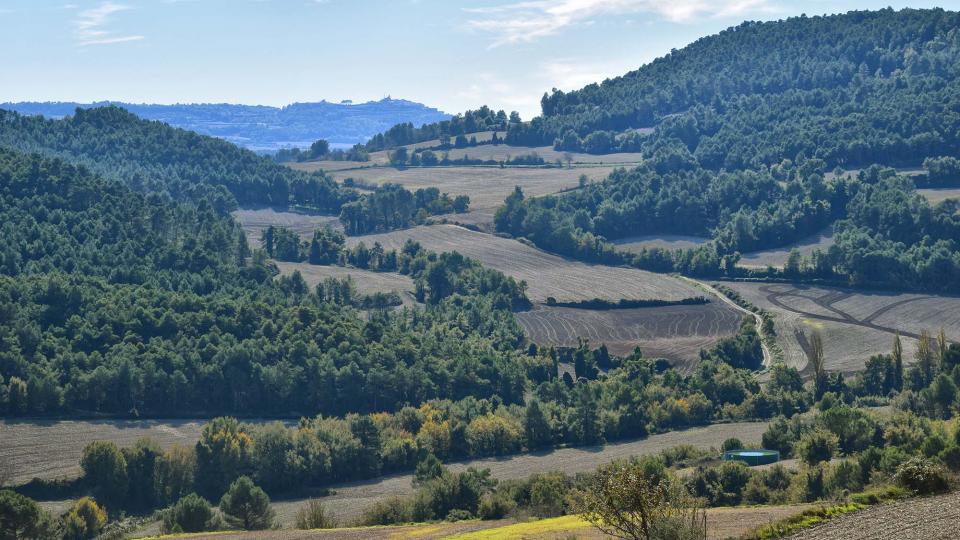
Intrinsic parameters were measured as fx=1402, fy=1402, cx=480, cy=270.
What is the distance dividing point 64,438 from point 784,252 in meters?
103

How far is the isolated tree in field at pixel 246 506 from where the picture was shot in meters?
83.8

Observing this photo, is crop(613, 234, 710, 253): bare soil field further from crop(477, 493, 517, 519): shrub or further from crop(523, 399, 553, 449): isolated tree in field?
crop(477, 493, 517, 519): shrub

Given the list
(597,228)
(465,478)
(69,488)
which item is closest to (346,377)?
(69,488)

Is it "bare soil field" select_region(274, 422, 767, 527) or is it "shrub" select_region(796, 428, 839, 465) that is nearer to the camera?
"shrub" select_region(796, 428, 839, 465)

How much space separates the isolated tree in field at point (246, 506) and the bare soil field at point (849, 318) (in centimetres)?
6137

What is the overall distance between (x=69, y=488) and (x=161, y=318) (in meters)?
35.6

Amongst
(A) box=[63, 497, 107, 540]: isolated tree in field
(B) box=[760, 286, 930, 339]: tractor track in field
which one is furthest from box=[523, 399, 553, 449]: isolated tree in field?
(B) box=[760, 286, 930, 339]: tractor track in field

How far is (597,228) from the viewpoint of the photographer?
655 feet

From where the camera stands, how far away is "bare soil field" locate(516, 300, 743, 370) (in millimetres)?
140750

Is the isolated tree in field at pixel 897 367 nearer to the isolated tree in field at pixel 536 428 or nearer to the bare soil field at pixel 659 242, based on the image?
the isolated tree in field at pixel 536 428

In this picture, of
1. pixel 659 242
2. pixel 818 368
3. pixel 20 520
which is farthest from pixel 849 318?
pixel 20 520

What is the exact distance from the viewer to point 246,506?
3337 inches

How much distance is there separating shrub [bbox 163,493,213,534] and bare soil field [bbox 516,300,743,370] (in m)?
62.3

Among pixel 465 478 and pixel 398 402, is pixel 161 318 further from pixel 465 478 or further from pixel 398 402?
pixel 465 478
